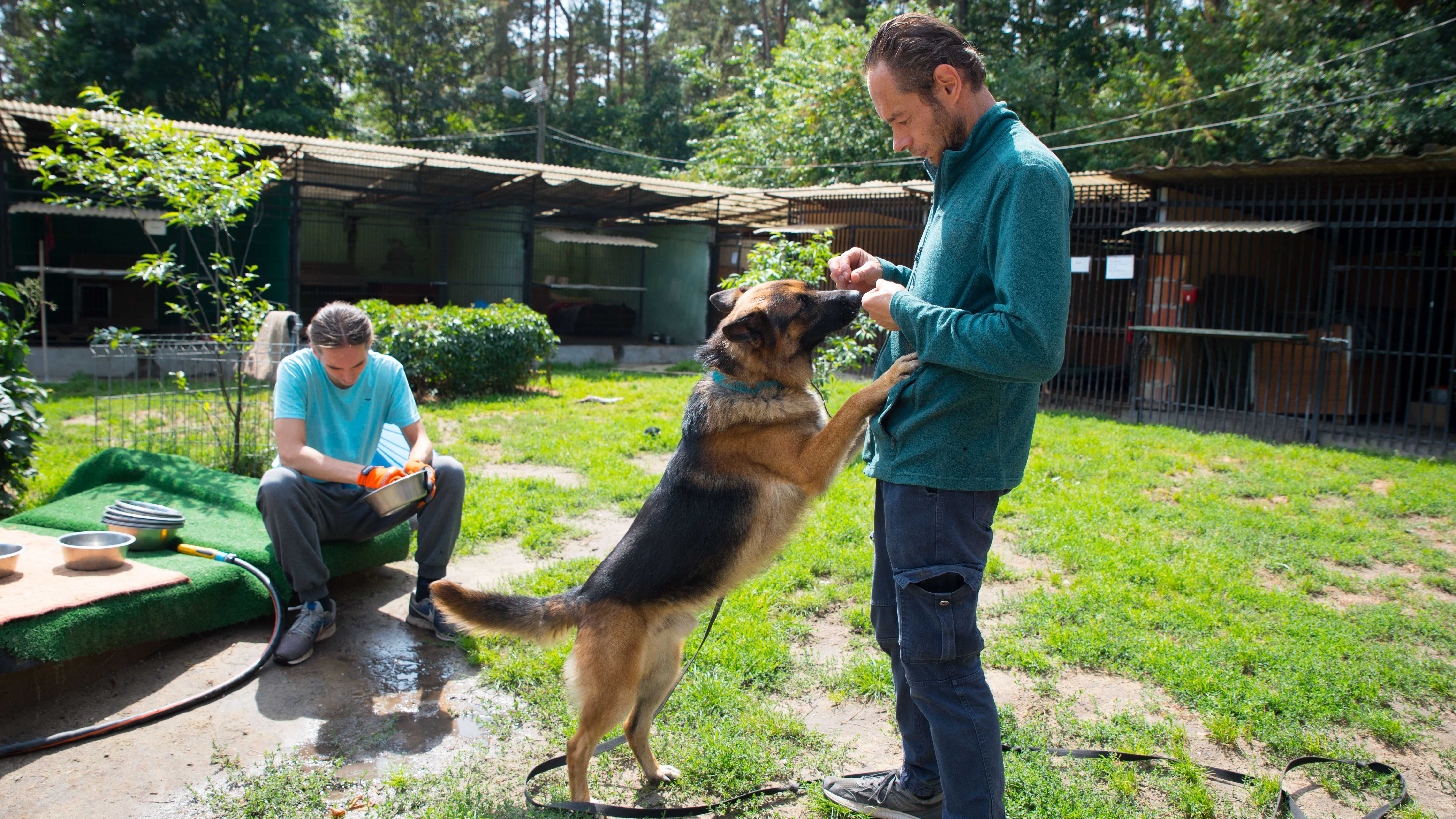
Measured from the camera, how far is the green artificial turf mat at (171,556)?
9.99ft

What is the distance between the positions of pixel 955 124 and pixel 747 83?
84.4ft

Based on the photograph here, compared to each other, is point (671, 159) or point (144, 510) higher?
point (671, 159)

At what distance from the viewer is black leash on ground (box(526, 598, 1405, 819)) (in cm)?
250

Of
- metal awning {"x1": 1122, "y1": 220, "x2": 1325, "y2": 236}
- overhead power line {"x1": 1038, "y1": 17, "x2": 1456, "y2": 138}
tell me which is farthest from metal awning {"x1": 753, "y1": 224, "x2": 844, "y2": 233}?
overhead power line {"x1": 1038, "y1": 17, "x2": 1456, "y2": 138}

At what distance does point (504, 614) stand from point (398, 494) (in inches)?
49.5

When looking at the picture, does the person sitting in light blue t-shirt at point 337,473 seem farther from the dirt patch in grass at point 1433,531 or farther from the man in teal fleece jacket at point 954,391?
the dirt patch in grass at point 1433,531

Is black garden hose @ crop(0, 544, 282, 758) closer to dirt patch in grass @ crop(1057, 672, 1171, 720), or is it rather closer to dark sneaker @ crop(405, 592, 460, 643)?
dark sneaker @ crop(405, 592, 460, 643)

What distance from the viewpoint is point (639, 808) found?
2.61 meters

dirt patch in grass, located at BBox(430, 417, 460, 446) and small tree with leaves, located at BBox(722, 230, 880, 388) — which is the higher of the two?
small tree with leaves, located at BBox(722, 230, 880, 388)

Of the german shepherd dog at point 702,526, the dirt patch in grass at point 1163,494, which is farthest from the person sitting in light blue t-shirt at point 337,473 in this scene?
the dirt patch in grass at point 1163,494

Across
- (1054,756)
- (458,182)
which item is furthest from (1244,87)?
(1054,756)

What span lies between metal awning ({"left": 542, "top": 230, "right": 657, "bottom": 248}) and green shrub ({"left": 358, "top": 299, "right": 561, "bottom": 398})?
17.9 feet

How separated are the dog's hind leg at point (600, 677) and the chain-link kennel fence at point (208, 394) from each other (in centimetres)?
433

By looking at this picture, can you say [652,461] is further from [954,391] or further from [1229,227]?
[1229,227]
